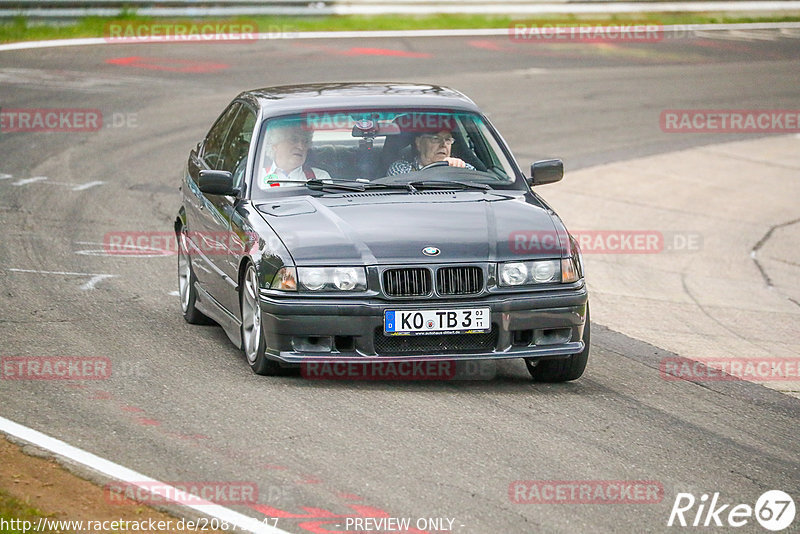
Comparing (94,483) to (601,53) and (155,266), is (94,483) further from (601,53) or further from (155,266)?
(601,53)

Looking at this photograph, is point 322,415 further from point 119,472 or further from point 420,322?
point 119,472

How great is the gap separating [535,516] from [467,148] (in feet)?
12.4

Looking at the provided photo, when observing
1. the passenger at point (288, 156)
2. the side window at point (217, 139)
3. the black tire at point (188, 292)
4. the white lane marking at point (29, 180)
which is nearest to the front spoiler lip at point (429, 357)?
the passenger at point (288, 156)

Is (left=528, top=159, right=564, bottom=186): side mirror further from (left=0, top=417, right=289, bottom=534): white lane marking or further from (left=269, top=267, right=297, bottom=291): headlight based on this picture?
(left=0, top=417, right=289, bottom=534): white lane marking

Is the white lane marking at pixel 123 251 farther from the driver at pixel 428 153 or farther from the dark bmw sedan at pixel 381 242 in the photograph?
the driver at pixel 428 153

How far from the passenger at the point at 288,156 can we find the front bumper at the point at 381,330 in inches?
48.0

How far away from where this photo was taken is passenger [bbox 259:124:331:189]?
843 cm

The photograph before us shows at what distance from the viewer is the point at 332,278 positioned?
7.32m

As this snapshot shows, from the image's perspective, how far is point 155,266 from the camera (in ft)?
37.6

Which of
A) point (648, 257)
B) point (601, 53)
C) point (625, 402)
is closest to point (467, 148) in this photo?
point (625, 402)

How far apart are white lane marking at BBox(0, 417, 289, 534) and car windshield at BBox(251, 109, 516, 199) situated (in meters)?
→ 2.42

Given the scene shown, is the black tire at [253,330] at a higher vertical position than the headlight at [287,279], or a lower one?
lower

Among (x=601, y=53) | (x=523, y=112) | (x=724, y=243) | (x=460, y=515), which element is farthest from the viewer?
(x=601, y=53)

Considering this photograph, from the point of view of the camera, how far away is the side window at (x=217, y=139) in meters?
9.52
